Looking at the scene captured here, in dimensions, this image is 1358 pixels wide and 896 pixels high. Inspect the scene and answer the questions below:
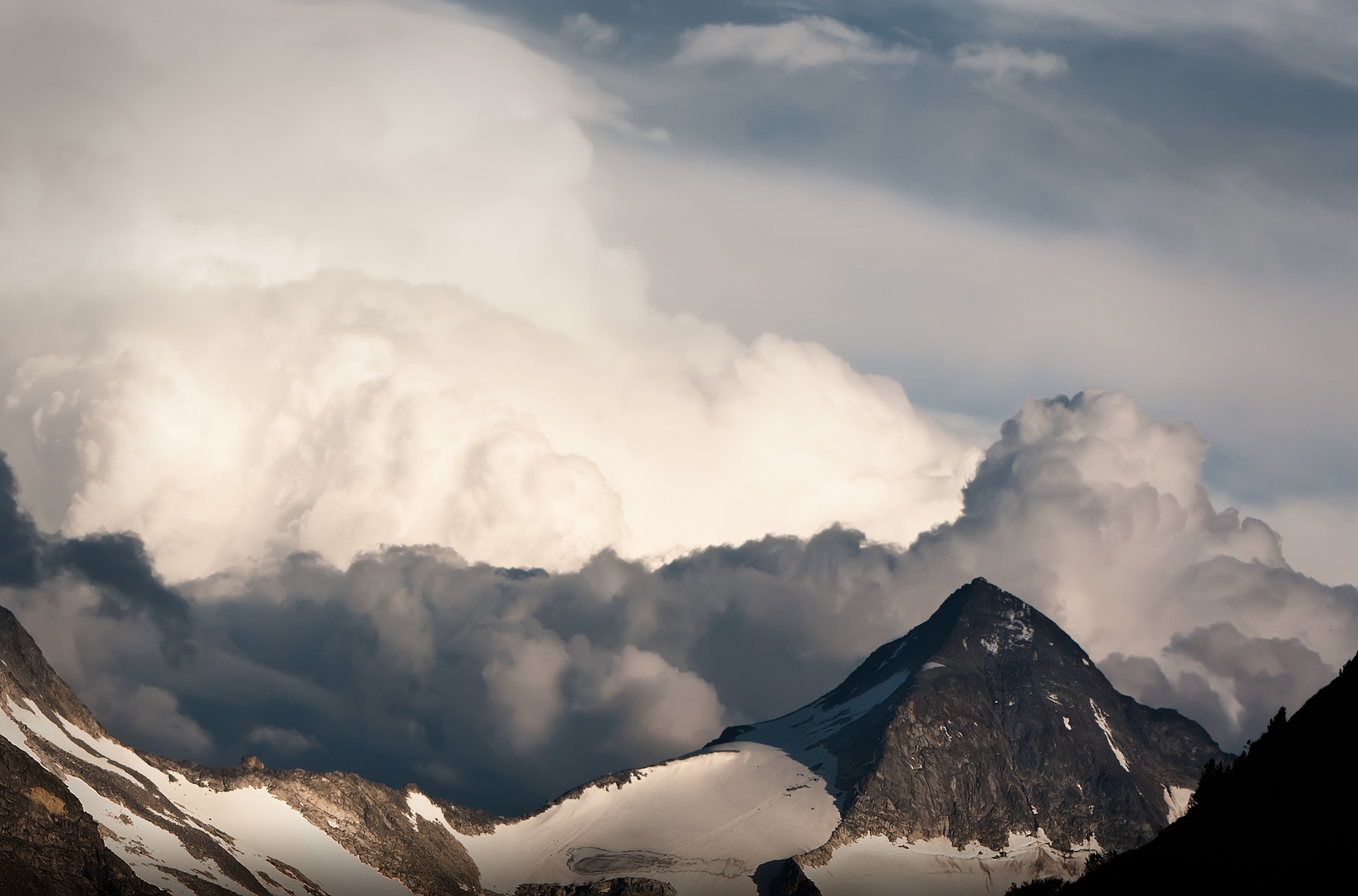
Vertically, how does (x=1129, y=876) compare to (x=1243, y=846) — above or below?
below

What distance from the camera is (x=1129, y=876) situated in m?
176

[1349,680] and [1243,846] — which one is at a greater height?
[1349,680]

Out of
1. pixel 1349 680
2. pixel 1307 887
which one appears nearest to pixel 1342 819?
pixel 1307 887

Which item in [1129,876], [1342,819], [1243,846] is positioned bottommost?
[1129,876]

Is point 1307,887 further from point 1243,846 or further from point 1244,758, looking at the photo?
point 1244,758

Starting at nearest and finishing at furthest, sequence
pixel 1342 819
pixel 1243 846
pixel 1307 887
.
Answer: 1. pixel 1307 887
2. pixel 1342 819
3. pixel 1243 846

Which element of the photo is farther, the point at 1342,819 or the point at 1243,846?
the point at 1243,846

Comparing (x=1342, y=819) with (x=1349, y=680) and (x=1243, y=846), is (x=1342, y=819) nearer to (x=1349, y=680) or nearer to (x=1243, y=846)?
(x=1243, y=846)

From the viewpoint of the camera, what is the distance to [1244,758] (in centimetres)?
17625

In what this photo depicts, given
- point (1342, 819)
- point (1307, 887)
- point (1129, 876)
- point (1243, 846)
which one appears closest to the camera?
point (1307, 887)

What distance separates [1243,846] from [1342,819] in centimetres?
1418

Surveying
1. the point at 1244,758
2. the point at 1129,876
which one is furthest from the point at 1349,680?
the point at 1129,876

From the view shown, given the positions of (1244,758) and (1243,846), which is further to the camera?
(1244,758)

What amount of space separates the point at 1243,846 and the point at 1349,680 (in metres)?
23.8
